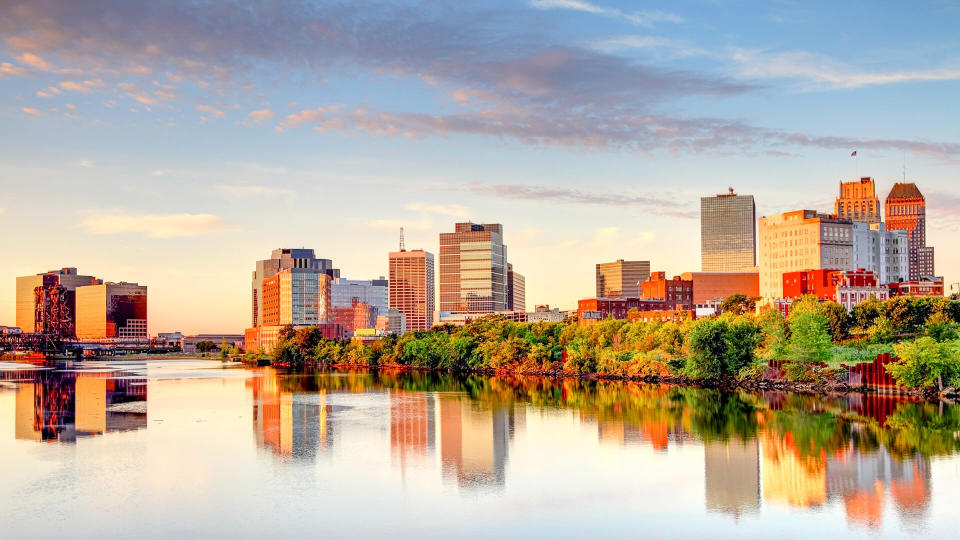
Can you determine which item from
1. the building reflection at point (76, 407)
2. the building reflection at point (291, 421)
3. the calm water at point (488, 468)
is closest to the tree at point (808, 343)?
the calm water at point (488, 468)

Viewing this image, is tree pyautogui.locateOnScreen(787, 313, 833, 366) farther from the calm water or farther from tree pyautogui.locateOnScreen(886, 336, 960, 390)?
tree pyautogui.locateOnScreen(886, 336, 960, 390)

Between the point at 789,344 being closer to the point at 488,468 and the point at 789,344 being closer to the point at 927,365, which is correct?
the point at 927,365

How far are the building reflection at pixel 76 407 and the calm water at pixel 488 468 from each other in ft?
1.60

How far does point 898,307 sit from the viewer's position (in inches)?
4296

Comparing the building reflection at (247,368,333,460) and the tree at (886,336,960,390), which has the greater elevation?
the tree at (886,336,960,390)

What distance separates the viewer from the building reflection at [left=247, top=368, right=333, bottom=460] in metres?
63.2

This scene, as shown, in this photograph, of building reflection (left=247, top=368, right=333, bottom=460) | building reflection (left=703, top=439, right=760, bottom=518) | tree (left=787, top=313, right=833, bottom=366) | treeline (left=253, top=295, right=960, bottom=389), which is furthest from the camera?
tree (left=787, top=313, right=833, bottom=366)

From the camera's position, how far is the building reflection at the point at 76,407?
7175 cm

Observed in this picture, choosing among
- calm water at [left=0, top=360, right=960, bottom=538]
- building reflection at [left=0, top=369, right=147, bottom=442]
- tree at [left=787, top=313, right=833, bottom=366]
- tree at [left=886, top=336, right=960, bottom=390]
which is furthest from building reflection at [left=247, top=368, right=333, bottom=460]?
tree at [left=886, top=336, right=960, bottom=390]

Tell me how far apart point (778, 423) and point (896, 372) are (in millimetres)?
23739

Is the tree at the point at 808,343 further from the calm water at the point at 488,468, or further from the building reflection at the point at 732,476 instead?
the building reflection at the point at 732,476

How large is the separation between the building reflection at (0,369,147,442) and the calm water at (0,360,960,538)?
1.60 feet

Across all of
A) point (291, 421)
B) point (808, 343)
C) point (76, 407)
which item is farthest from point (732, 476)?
point (76, 407)

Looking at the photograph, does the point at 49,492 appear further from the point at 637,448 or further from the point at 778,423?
the point at 778,423
